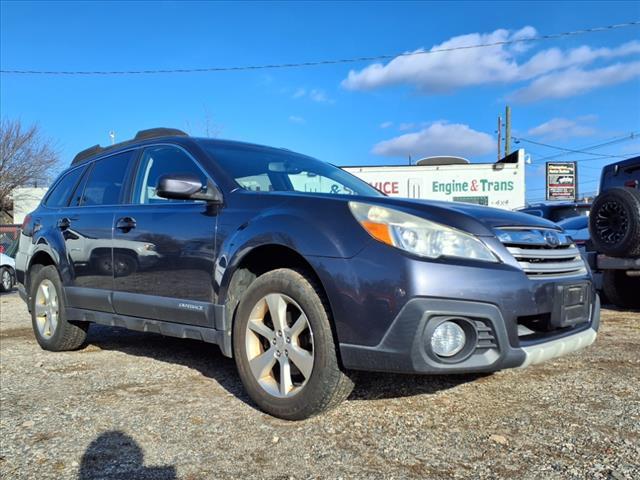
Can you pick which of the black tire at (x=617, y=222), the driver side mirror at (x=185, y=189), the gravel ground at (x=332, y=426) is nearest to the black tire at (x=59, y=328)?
the gravel ground at (x=332, y=426)

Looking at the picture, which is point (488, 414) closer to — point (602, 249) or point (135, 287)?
point (135, 287)

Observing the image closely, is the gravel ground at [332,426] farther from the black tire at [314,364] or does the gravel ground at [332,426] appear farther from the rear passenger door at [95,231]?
the rear passenger door at [95,231]

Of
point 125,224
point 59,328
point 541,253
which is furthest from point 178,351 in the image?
point 541,253

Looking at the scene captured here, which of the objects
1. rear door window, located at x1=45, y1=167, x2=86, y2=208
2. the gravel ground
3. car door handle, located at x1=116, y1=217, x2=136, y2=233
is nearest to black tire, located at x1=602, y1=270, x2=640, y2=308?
the gravel ground

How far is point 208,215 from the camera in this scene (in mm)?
3604

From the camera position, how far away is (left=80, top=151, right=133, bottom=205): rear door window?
460 cm

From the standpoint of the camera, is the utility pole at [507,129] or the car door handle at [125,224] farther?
the utility pole at [507,129]

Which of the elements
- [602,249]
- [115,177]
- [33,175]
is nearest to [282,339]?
[115,177]

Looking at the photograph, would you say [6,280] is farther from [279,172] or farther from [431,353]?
[431,353]

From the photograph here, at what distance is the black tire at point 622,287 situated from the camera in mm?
6980

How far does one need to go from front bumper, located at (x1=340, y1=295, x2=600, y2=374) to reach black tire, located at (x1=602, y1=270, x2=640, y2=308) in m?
4.77

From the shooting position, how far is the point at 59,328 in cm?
495

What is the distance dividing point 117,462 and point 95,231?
2.32 m

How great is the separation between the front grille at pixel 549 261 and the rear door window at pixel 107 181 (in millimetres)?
3089
